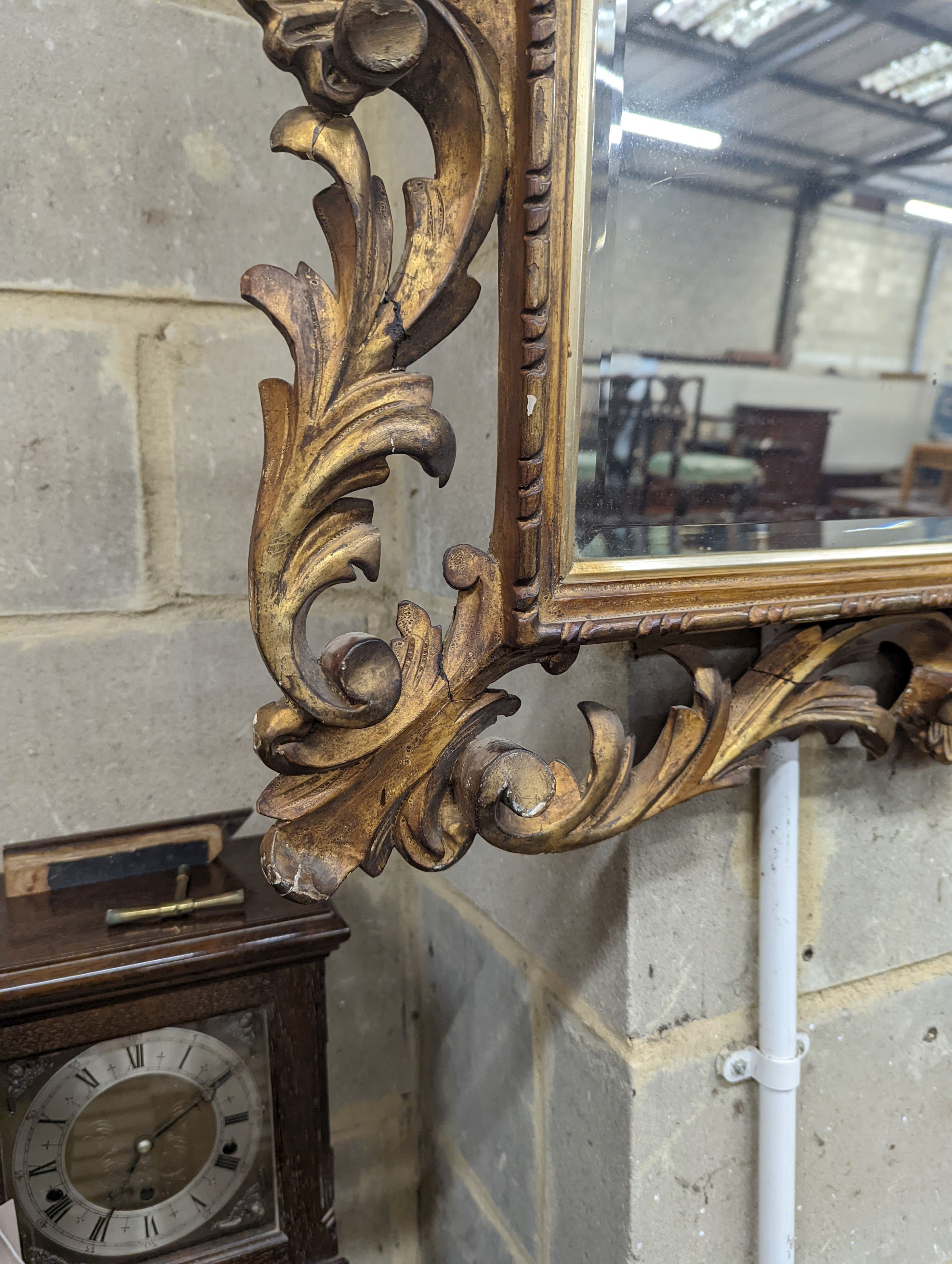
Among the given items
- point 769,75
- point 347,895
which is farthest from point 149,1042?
point 769,75

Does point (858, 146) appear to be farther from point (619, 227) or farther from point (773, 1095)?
point (773, 1095)

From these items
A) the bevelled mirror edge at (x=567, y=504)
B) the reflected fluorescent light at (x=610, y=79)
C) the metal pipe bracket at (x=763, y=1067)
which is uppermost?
the reflected fluorescent light at (x=610, y=79)

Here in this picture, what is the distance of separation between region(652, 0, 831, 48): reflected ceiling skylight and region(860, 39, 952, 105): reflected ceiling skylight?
6 centimetres

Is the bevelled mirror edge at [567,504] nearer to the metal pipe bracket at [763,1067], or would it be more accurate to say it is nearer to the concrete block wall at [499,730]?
the concrete block wall at [499,730]

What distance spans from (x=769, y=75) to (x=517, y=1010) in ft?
2.17

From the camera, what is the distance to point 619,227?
1.34ft

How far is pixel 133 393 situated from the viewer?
70cm

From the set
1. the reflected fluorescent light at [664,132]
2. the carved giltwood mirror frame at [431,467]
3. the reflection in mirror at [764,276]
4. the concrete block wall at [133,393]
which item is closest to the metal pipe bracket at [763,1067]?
the carved giltwood mirror frame at [431,467]

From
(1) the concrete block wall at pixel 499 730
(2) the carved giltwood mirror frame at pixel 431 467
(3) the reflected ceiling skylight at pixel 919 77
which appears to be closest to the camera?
(2) the carved giltwood mirror frame at pixel 431 467

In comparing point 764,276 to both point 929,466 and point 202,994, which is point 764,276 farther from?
point 202,994

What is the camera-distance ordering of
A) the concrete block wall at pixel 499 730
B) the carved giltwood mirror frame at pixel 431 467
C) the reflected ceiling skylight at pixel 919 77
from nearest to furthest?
the carved giltwood mirror frame at pixel 431 467 < the reflected ceiling skylight at pixel 919 77 < the concrete block wall at pixel 499 730

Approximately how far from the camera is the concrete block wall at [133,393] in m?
0.66

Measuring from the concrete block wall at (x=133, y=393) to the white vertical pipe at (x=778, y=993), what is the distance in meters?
0.45

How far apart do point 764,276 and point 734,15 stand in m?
0.12
